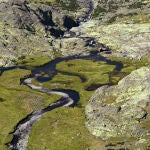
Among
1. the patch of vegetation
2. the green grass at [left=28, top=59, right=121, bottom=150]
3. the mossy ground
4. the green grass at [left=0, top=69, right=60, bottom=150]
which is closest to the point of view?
the green grass at [left=28, top=59, right=121, bottom=150]

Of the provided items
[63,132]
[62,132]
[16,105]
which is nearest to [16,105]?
[16,105]

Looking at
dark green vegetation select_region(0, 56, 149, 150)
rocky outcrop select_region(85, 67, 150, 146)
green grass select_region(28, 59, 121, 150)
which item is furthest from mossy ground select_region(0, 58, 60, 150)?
rocky outcrop select_region(85, 67, 150, 146)

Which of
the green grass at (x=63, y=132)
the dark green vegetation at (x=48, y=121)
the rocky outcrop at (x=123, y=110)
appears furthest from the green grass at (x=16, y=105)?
the rocky outcrop at (x=123, y=110)

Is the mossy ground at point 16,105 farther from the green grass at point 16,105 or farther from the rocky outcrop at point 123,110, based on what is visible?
the rocky outcrop at point 123,110

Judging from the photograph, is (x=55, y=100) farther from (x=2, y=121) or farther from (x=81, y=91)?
(x=2, y=121)

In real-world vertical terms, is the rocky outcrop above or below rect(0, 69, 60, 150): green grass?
above

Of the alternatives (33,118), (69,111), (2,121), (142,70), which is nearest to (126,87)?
(142,70)

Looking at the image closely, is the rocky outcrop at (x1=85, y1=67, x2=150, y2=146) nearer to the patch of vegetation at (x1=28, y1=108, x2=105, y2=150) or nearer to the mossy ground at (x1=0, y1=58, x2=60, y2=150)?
the patch of vegetation at (x1=28, y1=108, x2=105, y2=150)

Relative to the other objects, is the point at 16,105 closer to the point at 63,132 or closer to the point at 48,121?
the point at 48,121
